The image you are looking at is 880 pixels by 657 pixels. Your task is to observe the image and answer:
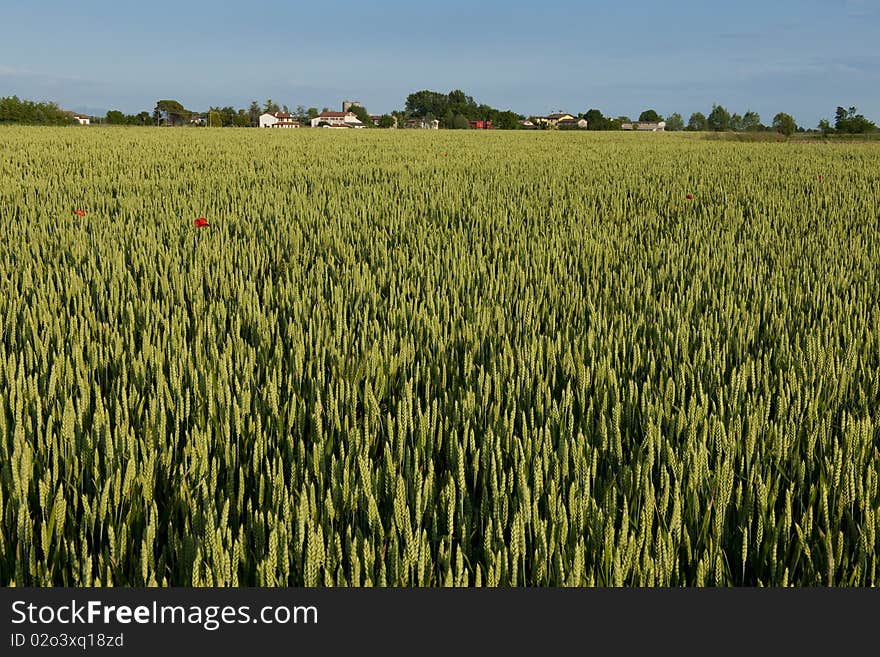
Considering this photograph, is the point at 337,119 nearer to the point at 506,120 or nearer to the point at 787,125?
the point at 506,120

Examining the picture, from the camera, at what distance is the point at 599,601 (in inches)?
→ 44.2

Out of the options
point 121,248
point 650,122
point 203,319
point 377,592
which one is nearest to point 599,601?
point 377,592

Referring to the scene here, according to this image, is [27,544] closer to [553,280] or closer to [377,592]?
[377,592]

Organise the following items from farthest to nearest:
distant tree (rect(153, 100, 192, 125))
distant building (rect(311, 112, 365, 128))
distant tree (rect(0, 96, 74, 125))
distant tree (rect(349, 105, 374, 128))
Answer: distant tree (rect(349, 105, 374, 128)), distant building (rect(311, 112, 365, 128)), distant tree (rect(153, 100, 192, 125)), distant tree (rect(0, 96, 74, 125))

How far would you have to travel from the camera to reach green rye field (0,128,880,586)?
4.14 ft

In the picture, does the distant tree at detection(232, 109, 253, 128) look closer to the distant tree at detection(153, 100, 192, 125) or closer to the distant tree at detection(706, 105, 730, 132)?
the distant tree at detection(153, 100, 192, 125)

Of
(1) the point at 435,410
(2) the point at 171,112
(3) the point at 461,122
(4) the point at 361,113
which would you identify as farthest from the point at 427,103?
(1) the point at 435,410

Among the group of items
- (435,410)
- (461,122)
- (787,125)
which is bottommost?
(435,410)

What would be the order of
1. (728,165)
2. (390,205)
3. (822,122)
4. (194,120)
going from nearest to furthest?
(390,205) < (728,165) < (822,122) < (194,120)

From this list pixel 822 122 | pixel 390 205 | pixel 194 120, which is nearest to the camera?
pixel 390 205

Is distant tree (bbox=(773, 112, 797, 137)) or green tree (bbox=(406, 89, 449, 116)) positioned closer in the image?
distant tree (bbox=(773, 112, 797, 137))

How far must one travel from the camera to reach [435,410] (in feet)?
5.42

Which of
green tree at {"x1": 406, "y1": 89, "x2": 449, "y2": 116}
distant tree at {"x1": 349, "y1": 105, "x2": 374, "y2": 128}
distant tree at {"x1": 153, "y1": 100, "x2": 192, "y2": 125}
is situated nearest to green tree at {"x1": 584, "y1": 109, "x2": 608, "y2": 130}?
green tree at {"x1": 406, "y1": 89, "x2": 449, "y2": 116}

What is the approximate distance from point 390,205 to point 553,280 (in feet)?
9.63
